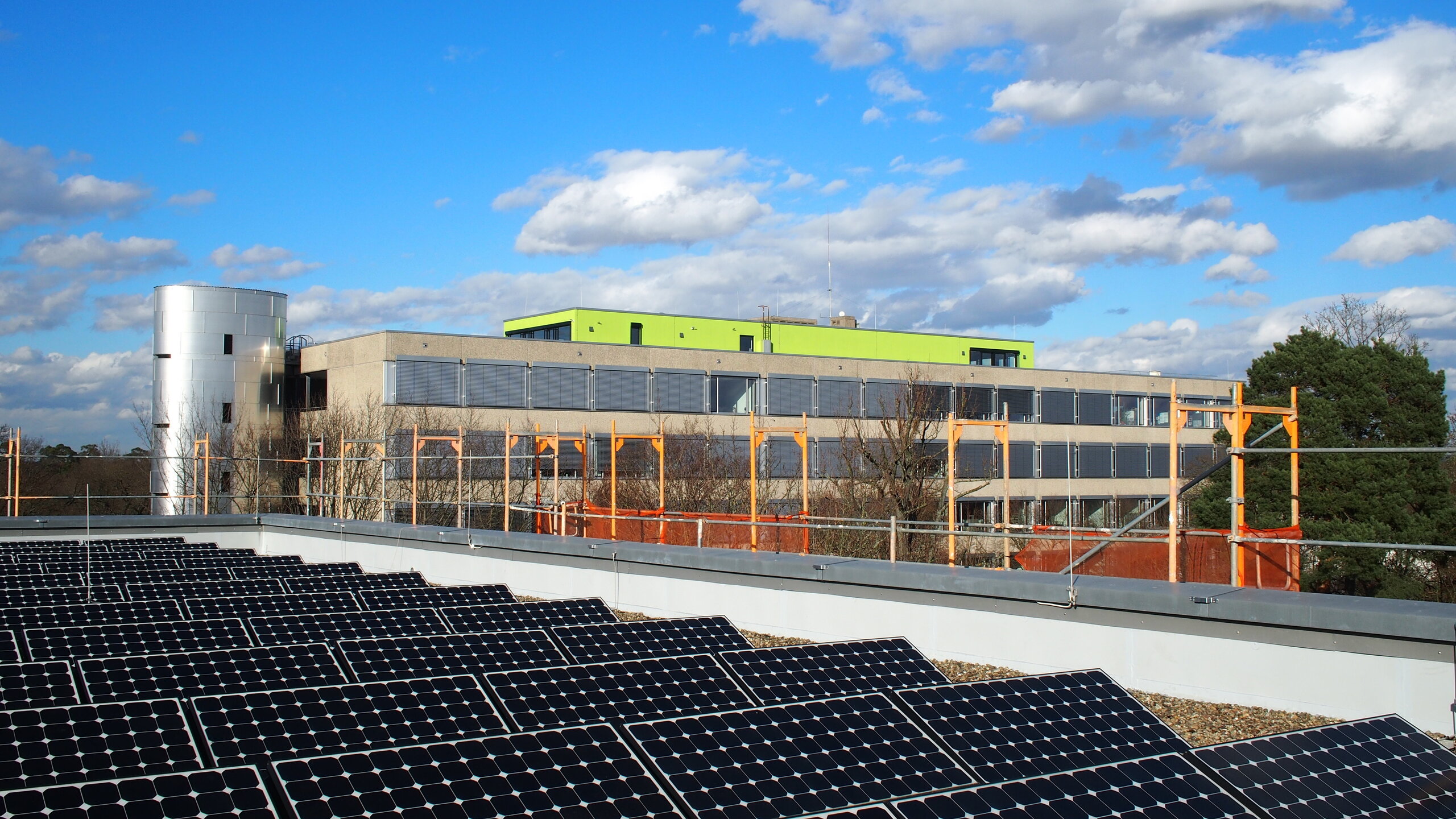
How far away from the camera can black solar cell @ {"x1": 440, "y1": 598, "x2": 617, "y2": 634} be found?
36.0ft

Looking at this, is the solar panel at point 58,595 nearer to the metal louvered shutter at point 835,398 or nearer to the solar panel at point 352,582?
the solar panel at point 352,582

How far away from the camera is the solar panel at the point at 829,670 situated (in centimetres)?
762

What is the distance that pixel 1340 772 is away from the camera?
221 inches

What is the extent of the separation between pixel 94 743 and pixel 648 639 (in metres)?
4.50

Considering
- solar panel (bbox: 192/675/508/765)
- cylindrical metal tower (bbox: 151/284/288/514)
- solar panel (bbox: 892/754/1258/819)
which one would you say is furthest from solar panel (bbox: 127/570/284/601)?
cylindrical metal tower (bbox: 151/284/288/514)

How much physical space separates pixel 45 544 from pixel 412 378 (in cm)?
2651

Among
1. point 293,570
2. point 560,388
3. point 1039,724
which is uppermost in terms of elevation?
point 560,388

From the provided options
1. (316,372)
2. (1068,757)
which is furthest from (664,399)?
(1068,757)

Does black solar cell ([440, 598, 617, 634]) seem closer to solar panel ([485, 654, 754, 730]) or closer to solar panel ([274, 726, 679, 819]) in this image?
solar panel ([485, 654, 754, 730])

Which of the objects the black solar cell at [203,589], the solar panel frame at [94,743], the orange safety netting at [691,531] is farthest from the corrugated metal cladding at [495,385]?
the solar panel frame at [94,743]

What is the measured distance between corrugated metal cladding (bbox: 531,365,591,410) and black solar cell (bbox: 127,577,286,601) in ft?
116

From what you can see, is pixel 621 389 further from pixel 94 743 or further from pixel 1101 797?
pixel 1101 797

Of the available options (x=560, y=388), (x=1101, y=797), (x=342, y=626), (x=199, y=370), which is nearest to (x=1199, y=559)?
(x=342, y=626)

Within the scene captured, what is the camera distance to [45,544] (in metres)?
20.9
